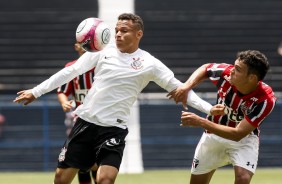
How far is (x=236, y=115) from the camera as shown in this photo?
291 inches

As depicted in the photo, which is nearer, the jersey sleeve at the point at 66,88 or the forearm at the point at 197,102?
the forearm at the point at 197,102

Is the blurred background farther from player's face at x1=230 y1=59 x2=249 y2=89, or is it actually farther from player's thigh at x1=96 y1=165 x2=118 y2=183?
player's thigh at x1=96 y1=165 x2=118 y2=183

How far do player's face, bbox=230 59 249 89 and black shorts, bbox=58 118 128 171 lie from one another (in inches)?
40.1

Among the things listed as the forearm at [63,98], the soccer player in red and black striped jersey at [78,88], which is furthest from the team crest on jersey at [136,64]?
the forearm at [63,98]

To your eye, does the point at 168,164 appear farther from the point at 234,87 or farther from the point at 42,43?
the point at 234,87

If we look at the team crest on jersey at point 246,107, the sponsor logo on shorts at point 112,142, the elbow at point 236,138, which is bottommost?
the sponsor logo on shorts at point 112,142

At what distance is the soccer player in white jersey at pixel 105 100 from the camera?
23.6 feet

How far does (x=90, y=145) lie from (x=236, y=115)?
1259mm

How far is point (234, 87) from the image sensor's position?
7309mm

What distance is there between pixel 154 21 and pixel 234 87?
445 inches

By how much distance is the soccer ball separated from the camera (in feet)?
25.0

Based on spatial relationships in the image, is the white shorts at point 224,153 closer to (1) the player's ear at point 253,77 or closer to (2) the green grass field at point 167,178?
(1) the player's ear at point 253,77

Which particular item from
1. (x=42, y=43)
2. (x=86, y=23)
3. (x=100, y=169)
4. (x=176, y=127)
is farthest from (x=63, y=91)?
(x=42, y=43)

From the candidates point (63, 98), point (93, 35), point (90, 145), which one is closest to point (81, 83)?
point (63, 98)
